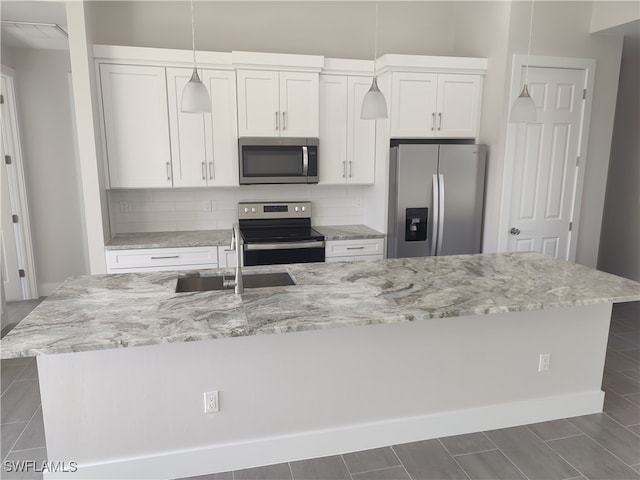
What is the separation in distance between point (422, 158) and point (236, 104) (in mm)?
1662

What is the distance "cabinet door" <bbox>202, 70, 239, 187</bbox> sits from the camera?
3712mm

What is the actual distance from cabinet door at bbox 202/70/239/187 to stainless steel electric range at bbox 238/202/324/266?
43 centimetres

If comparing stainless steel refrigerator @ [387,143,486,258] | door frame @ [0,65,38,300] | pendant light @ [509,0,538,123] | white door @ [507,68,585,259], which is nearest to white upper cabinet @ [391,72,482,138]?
stainless steel refrigerator @ [387,143,486,258]

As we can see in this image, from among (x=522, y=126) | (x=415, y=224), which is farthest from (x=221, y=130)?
(x=522, y=126)

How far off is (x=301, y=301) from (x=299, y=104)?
2.34 meters

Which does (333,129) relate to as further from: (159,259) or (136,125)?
(159,259)

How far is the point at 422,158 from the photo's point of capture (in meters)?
3.75

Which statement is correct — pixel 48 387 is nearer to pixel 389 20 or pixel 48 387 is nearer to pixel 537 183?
pixel 537 183

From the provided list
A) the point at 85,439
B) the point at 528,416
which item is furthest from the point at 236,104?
the point at 528,416

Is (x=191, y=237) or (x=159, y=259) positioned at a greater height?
(x=191, y=237)

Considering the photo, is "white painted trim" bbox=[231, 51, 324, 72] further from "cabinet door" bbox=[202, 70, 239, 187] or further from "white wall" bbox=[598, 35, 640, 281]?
"white wall" bbox=[598, 35, 640, 281]

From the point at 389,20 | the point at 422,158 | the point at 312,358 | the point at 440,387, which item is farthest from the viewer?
the point at 389,20

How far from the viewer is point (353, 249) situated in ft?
13.2

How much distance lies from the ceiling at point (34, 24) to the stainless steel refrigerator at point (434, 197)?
2.94 metres
